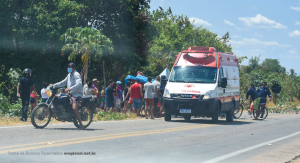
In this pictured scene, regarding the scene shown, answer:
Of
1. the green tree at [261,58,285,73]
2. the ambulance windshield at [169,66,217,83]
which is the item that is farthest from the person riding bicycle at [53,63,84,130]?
the green tree at [261,58,285,73]

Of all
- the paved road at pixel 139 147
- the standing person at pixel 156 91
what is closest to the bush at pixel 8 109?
the standing person at pixel 156 91

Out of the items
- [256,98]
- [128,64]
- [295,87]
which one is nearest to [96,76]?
[128,64]

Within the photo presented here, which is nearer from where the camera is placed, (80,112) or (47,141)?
(47,141)

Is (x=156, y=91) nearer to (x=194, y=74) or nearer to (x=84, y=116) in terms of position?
(x=194, y=74)

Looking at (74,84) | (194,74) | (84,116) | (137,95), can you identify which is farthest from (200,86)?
(74,84)

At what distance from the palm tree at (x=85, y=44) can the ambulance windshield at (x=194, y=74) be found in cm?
1141

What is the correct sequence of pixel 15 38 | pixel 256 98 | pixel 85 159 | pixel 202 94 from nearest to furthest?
pixel 85 159, pixel 202 94, pixel 256 98, pixel 15 38

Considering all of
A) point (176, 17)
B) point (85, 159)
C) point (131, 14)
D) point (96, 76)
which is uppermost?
point (176, 17)

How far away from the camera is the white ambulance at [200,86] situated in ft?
51.5

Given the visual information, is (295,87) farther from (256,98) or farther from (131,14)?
(256,98)

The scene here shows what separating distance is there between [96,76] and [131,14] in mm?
6966

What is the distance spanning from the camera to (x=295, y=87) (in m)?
58.9

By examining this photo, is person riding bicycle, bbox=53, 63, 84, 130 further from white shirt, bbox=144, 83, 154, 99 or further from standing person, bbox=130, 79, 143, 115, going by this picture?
standing person, bbox=130, 79, 143, 115

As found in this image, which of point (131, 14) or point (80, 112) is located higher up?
point (131, 14)
